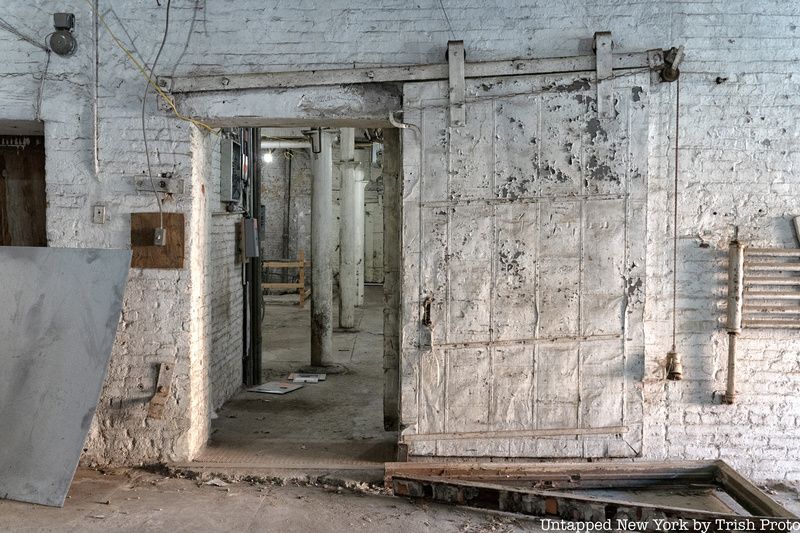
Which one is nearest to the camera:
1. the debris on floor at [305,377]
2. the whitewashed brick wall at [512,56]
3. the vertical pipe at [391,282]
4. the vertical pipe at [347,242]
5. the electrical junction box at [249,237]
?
the whitewashed brick wall at [512,56]

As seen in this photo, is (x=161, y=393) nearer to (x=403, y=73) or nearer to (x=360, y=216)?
(x=403, y=73)

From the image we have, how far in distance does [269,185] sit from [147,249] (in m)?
12.7

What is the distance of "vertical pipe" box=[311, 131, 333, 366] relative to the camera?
6914 mm

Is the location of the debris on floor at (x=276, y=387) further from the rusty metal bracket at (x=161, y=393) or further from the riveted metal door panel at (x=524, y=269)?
the riveted metal door panel at (x=524, y=269)

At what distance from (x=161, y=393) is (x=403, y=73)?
245 centimetres

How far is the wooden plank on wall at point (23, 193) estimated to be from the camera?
14.8 ft

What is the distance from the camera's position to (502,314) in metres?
3.93

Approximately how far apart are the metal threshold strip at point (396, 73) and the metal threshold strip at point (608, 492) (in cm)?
234

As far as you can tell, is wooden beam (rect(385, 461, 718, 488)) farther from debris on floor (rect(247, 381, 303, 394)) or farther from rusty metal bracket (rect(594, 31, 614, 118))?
debris on floor (rect(247, 381, 303, 394))

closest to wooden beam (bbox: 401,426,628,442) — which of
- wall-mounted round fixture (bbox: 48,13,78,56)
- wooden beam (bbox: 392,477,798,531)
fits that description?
wooden beam (bbox: 392,477,798,531)

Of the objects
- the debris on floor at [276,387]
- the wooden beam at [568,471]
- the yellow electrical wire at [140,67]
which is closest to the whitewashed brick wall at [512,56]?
the yellow electrical wire at [140,67]

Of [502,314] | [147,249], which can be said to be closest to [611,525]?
[502,314]

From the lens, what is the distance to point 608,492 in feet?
12.5

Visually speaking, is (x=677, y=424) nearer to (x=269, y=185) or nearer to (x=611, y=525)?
(x=611, y=525)
